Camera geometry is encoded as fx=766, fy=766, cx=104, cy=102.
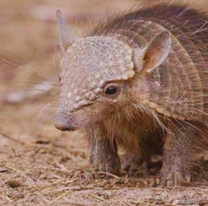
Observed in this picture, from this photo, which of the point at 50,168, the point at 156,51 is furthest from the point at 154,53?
the point at 50,168

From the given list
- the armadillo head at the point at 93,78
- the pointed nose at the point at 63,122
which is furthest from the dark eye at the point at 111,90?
the pointed nose at the point at 63,122

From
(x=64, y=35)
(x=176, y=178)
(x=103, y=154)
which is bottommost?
(x=176, y=178)

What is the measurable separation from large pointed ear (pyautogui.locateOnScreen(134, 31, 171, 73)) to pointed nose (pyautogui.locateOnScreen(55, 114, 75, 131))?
0.88 metres

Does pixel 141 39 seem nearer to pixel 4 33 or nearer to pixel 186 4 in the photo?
pixel 186 4

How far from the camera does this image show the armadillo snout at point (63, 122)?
658 centimetres

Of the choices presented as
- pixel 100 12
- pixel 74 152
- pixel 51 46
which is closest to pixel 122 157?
pixel 74 152

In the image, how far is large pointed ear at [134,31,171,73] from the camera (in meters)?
6.94

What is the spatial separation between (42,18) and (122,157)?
6958mm

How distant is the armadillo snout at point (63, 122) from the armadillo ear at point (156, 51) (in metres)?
0.92

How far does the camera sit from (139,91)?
23.1ft

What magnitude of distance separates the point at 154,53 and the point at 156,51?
0.10 ft

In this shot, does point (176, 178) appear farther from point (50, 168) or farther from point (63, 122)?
point (63, 122)

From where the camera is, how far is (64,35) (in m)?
7.47

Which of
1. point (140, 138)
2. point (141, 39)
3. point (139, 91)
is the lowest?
point (140, 138)
